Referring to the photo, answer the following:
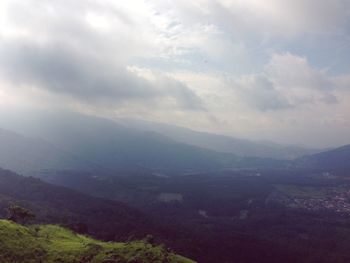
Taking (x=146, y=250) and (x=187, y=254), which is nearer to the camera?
(x=146, y=250)

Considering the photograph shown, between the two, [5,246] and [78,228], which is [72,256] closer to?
[5,246]

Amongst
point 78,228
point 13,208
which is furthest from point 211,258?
point 13,208

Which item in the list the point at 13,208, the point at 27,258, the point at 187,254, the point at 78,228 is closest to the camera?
the point at 27,258

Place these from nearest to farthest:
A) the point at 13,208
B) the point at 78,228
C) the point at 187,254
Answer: the point at 13,208 → the point at 78,228 → the point at 187,254

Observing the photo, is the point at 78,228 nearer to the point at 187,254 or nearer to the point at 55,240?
the point at 55,240

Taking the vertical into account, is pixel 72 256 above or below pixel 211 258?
above

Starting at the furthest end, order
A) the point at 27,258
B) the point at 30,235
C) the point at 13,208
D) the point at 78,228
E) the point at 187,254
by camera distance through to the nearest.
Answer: the point at 187,254 → the point at 78,228 → the point at 13,208 → the point at 30,235 → the point at 27,258

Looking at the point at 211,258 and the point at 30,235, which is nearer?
the point at 30,235

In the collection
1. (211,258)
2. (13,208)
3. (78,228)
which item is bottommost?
(211,258)

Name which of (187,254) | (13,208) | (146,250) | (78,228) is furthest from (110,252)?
Answer: (187,254)
